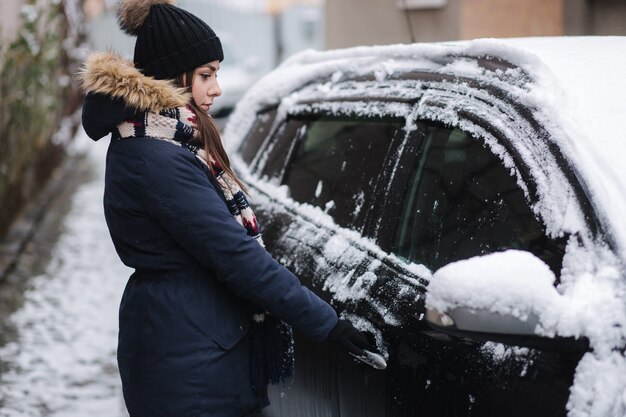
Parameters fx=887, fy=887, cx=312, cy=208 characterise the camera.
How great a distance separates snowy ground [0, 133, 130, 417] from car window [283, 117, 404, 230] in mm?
1814

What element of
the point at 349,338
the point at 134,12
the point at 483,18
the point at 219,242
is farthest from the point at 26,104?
the point at 349,338

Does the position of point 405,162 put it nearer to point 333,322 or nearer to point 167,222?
point 333,322

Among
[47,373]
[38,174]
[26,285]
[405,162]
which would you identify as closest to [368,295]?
[405,162]

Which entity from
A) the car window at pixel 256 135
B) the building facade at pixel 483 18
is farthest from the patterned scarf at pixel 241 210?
the building facade at pixel 483 18

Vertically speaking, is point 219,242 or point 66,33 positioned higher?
point 66,33

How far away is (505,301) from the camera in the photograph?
6.04 ft

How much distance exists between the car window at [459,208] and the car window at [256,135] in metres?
1.43

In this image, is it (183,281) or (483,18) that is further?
(483,18)

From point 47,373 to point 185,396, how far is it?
2939 mm

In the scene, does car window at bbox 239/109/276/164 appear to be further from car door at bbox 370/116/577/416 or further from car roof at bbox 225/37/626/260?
car door at bbox 370/116/577/416

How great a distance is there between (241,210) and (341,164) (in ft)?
2.14

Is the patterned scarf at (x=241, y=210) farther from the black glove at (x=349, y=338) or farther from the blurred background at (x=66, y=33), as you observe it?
the blurred background at (x=66, y=33)

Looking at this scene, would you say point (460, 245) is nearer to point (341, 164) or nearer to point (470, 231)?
point (470, 231)

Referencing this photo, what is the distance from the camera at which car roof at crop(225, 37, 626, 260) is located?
197 centimetres
